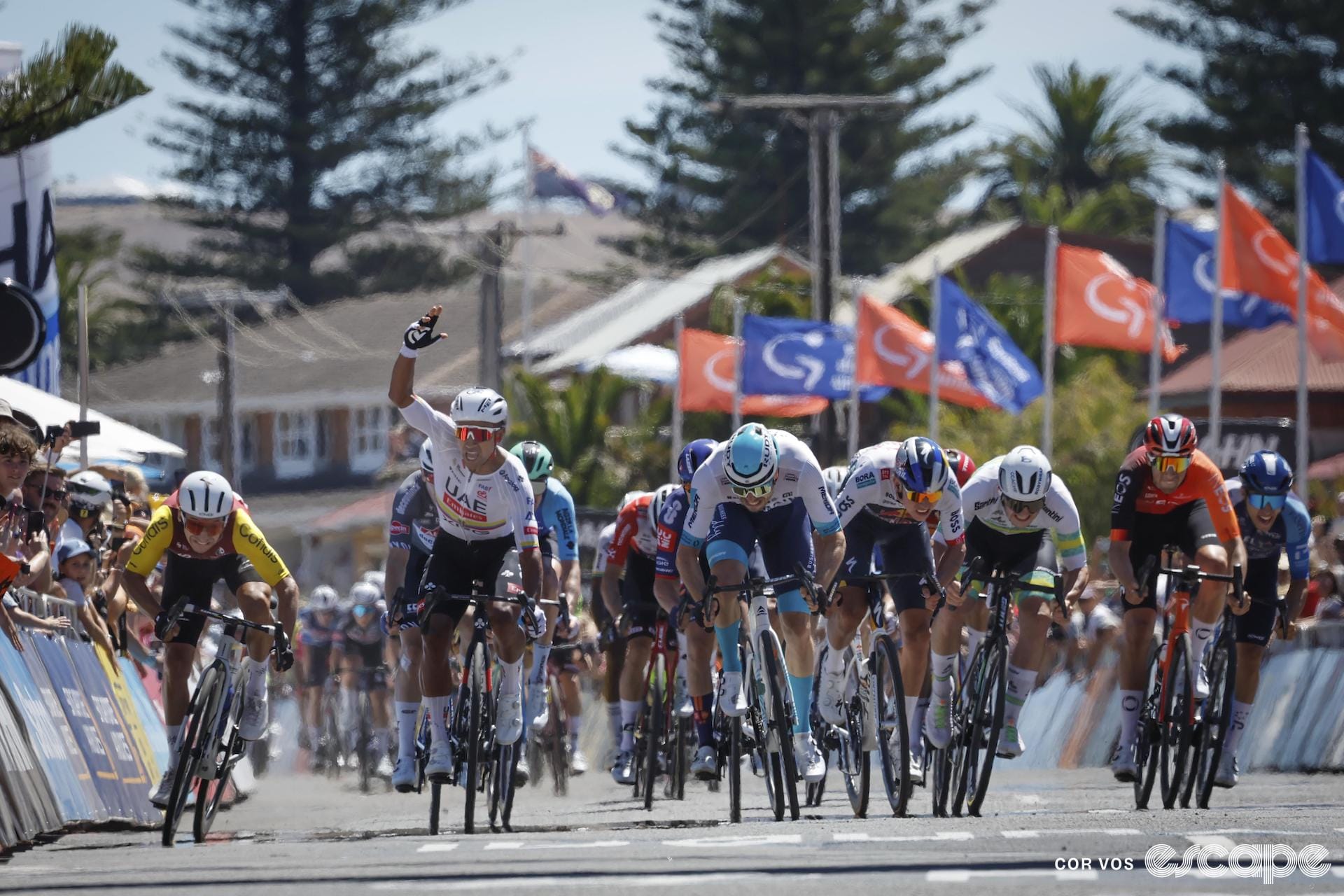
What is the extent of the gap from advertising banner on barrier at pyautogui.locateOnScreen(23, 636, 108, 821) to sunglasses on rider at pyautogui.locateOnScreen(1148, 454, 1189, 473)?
19.8 feet

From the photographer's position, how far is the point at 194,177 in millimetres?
65875

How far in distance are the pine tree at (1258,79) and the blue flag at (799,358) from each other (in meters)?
24.0

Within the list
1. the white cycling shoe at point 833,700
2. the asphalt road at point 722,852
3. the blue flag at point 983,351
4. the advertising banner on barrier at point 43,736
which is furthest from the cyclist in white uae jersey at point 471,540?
the blue flag at point 983,351

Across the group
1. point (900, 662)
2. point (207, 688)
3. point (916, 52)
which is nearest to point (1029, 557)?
point (900, 662)

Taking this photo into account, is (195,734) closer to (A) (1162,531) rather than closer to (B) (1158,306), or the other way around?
(A) (1162,531)

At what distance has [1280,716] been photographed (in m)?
19.1

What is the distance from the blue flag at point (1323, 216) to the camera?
28266 millimetres

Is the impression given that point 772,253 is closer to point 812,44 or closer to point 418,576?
point 812,44

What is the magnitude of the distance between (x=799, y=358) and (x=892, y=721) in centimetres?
2357

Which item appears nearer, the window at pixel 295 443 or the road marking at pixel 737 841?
the road marking at pixel 737 841

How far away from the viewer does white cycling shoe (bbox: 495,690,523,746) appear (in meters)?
13.3

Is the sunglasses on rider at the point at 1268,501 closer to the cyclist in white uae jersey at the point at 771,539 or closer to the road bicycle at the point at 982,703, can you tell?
the road bicycle at the point at 982,703

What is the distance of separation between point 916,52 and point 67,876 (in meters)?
56.0

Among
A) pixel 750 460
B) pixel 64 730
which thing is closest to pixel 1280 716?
pixel 750 460
